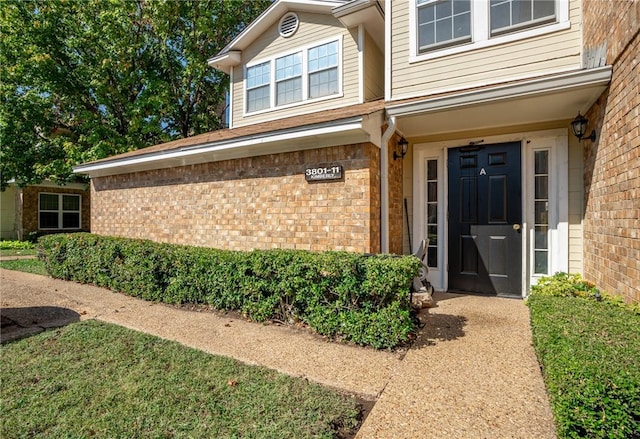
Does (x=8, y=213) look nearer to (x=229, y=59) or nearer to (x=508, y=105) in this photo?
(x=229, y=59)

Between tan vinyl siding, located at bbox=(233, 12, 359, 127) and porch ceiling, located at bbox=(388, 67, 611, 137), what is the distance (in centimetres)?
217

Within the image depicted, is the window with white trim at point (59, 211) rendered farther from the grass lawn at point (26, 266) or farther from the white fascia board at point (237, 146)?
the white fascia board at point (237, 146)

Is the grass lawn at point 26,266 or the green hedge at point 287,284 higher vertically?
the green hedge at point 287,284

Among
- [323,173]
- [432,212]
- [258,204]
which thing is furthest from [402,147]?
[258,204]

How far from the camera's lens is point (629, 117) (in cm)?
337

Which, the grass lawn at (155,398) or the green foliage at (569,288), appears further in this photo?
the green foliage at (569,288)

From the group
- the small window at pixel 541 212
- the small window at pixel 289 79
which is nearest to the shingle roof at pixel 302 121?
the small window at pixel 289 79

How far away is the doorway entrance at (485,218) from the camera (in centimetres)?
→ 551

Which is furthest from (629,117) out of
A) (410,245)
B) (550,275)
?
(410,245)

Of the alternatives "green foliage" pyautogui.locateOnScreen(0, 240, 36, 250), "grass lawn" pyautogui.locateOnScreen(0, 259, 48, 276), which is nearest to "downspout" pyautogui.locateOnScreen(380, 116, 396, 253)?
"grass lawn" pyautogui.locateOnScreen(0, 259, 48, 276)

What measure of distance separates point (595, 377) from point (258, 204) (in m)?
5.20

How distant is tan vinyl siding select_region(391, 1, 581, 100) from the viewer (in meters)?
4.67

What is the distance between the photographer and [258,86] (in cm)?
859

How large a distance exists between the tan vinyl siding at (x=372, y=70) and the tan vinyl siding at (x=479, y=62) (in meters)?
1.34
